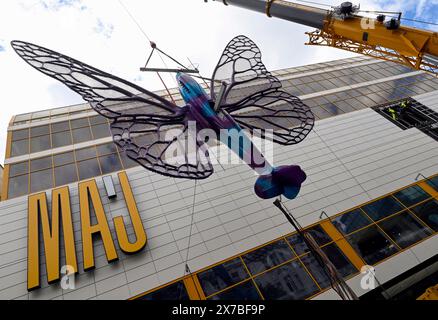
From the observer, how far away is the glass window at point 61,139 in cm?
1842

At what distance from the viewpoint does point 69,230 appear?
12875 millimetres

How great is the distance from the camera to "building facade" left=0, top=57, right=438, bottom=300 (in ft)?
39.7

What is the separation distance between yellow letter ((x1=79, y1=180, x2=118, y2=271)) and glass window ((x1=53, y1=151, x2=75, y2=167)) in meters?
3.21

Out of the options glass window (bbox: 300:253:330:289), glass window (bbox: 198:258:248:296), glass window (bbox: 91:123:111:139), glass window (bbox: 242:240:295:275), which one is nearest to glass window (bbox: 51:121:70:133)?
glass window (bbox: 91:123:111:139)

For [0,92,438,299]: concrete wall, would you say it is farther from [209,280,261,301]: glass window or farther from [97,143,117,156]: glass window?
[97,143,117,156]: glass window

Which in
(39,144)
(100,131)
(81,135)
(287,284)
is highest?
(100,131)

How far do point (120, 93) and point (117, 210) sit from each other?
753cm

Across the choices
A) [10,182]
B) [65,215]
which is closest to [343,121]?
[65,215]

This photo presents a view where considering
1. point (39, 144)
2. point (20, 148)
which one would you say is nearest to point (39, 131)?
point (39, 144)

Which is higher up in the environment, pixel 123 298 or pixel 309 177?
pixel 309 177

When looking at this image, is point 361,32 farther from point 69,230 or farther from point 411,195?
point 69,230

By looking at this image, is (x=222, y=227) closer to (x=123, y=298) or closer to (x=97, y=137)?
(x=123, y=298)

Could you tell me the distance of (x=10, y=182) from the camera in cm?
1548

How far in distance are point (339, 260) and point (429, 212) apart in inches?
270
